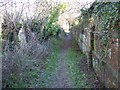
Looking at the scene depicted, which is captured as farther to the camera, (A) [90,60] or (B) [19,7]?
(B) [19,7]

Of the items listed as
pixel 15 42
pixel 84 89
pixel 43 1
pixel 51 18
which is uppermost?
pixel 43 1

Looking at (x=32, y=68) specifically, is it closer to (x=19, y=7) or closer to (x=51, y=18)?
(x=19, y=7)

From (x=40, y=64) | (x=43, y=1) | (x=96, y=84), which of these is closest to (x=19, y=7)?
(x=43, y=1)

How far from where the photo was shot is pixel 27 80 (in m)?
7.52

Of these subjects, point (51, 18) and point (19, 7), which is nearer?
point (19, 7)

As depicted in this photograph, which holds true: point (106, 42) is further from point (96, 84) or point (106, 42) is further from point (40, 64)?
point (40, 64)

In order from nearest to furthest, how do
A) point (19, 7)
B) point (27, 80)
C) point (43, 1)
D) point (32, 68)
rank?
point (27, 80) → point (32, 68) → point (19, 7) → point (43, 1)

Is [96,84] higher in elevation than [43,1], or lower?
lower

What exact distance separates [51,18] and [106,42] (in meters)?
10.6

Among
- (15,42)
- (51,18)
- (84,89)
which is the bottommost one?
(84,89)

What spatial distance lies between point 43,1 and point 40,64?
18.7 ft

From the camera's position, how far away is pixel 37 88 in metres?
7.00

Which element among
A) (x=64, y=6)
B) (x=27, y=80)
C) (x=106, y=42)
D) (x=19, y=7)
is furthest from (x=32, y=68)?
(x=64, y=6)

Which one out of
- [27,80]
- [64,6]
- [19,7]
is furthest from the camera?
[64,6]
